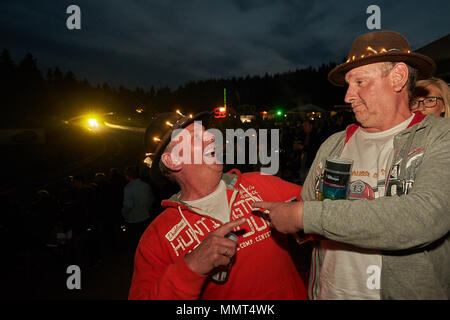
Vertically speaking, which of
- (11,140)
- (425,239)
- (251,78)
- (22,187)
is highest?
(251,78)

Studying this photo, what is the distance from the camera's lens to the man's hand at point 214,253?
1.58 meters

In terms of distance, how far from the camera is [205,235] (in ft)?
7.07

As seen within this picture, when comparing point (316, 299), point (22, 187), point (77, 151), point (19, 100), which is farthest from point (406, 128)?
point (19, 100)

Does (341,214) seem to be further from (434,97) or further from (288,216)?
(434,97)

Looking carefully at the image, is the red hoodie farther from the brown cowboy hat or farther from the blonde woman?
the blonde woman

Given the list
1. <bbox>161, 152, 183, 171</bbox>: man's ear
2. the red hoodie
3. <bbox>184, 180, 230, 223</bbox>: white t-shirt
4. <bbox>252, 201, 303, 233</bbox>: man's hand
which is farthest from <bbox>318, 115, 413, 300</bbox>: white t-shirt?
<bbox>161, 152, 183, 171</bbox>: man's ear

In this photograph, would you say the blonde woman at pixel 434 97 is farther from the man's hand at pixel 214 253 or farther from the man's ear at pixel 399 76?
the man's hand at pixel 214 253

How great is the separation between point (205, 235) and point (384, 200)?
1466mm

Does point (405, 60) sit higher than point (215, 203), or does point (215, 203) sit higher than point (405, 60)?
point (405, 60)

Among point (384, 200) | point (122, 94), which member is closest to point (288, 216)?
point (384, 200)

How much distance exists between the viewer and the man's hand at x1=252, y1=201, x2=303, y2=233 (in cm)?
125
